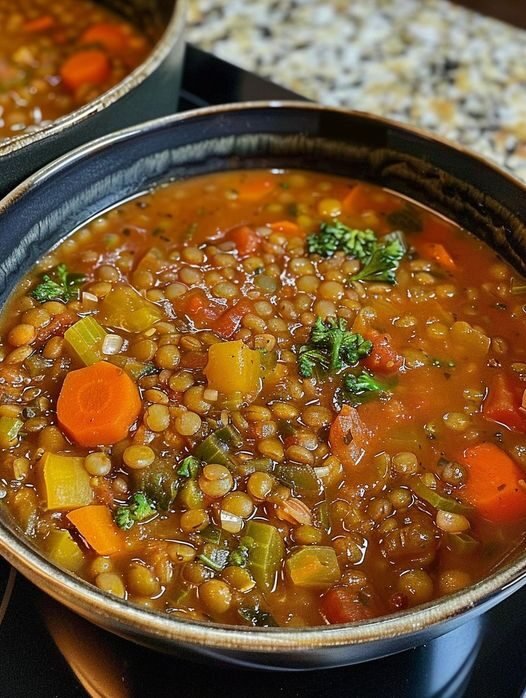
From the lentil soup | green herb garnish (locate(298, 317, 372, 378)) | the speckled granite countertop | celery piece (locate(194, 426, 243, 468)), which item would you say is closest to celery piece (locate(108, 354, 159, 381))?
celery piece (locate(194, 426, 243, 468))

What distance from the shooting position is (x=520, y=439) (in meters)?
2.20

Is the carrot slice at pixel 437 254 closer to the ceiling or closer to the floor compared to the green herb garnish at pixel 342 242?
closer to the ceiling

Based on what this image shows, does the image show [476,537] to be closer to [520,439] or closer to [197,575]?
[520,439]

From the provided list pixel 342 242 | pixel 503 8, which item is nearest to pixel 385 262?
pixel 342 242

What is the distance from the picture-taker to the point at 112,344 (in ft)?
7.66

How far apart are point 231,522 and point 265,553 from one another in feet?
0.38

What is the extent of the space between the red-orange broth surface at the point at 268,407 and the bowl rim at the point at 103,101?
0.99ft

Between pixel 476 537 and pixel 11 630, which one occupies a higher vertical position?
pixel 476 537

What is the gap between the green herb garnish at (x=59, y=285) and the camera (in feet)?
8.05

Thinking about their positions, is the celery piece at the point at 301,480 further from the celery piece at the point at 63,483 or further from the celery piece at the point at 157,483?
the celery piece at the point at 63,483

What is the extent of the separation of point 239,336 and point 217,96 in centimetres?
153

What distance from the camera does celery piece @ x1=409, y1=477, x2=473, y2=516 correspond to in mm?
2053

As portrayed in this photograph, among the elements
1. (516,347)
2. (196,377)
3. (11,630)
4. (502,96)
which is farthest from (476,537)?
(502,96)

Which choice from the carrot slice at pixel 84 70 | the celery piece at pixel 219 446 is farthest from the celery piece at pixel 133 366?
the carrot slice at pixel 84 70
